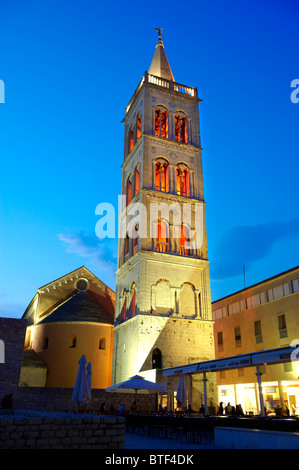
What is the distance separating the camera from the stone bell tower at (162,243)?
2906 centimetres

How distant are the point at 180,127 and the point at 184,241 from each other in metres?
12.4

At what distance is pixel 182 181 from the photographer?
117 ft

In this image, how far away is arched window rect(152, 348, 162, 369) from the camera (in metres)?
28.1

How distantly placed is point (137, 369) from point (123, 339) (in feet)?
13.0

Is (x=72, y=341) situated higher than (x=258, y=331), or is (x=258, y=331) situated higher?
(x=258, y=331)

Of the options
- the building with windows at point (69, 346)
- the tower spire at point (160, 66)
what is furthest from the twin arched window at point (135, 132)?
the building with windows at point (69, 346)

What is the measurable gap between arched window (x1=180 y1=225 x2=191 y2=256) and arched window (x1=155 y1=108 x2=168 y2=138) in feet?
32.3

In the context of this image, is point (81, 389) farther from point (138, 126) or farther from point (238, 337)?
point (138, 126)

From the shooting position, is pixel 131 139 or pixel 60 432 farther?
pixel 131 139

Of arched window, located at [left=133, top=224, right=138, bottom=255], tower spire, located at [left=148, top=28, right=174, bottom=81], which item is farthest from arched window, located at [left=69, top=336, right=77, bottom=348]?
tower spire, located at [left=148, top=28, right=174, bottom=81]

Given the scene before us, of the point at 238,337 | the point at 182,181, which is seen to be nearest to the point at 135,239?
the point at 182,181
